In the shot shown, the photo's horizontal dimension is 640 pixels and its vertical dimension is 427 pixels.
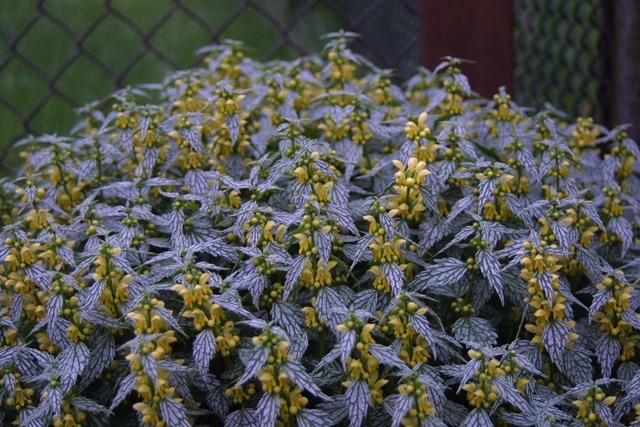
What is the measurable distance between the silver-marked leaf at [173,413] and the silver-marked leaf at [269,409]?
12 centimetres

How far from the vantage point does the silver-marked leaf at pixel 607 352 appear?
57.7 inches

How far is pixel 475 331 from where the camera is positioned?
1.44 metres

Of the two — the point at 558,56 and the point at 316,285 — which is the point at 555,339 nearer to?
the point at 316,285

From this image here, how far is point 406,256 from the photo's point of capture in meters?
1.49

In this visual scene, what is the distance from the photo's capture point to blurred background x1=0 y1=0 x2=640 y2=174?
267 centimetres

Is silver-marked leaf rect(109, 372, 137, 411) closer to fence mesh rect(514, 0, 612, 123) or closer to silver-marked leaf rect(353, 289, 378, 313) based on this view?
silver-marked leaf rect(353, 289, 378, 313)

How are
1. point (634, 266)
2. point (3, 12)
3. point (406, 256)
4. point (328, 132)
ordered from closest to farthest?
point (406, 256), point (634, 266), point (328, 132), point (3, 12)

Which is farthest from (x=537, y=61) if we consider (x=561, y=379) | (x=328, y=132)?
(x=561, y=379)

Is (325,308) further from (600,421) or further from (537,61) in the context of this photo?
(537,61)

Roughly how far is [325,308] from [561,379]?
1.55 ft

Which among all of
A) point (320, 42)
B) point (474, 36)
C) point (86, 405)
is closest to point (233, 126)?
point (86, 405)

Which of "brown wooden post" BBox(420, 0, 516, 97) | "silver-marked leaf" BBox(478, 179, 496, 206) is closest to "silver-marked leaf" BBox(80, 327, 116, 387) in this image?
"silver-marked leaf" BBox(478, 179, 496, 206)

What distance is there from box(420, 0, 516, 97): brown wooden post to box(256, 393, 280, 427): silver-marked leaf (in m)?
1.68

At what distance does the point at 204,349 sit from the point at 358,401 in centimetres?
26
